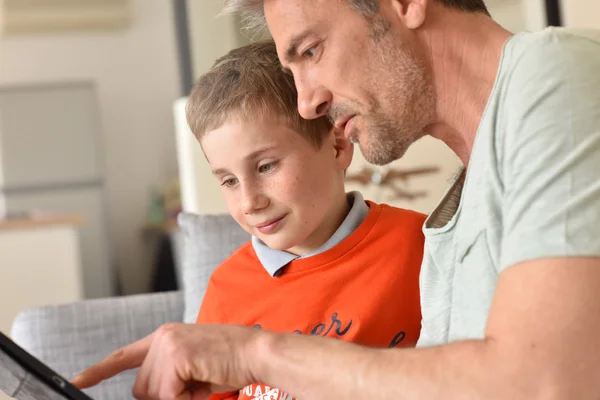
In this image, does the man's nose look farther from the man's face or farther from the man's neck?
the man's neck

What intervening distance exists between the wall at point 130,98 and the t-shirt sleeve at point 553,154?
6.01 metres

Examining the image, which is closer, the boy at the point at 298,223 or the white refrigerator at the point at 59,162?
the boy at the point at 298,223

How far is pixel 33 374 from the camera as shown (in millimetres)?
771

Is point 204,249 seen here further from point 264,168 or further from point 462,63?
point 462,63

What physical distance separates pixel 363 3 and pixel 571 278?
1.70ft

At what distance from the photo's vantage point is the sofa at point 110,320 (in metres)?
1.91

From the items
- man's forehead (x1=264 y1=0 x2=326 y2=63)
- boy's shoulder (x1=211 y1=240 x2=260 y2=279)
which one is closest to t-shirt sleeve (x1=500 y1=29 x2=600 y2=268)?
man's forehead (x1=264 y1=0 x2=326 y2=63)

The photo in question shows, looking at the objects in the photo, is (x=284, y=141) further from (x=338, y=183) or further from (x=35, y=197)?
(x=35, y=197)

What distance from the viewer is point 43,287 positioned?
4.54 meters

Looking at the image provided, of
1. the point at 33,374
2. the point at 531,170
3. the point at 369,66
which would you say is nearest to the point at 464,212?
the point at 531,170

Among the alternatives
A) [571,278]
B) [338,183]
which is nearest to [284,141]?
[338,183]

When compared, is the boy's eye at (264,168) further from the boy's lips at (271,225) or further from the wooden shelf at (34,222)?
the wooden shelf at (34,222)

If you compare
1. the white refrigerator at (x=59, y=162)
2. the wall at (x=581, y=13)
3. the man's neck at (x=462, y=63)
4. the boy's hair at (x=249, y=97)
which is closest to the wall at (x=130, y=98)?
the white refrigerator at (x=59, y=162)

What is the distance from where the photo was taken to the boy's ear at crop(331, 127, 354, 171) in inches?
54.6
